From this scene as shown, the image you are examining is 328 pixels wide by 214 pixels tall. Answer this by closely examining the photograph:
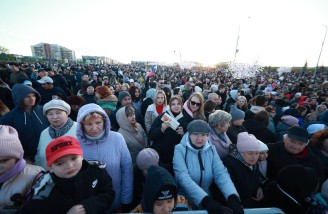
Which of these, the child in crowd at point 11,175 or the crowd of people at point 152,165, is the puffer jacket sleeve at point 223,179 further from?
the child in crowd at point 11,175

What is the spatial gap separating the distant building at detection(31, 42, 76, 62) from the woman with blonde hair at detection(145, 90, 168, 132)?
122m

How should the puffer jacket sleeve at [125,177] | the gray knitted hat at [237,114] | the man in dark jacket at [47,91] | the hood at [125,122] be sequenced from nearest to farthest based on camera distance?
the puffer jacket sleeve at [125,177]
the hood at [125,122]
the gray knitted hat at [237,114]
the man in dark jacket at [47,91]

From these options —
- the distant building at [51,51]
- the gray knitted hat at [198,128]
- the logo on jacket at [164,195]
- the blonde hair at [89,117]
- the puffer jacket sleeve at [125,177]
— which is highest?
the distant building at [51,51]

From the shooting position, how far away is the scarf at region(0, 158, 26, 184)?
1.64 meters

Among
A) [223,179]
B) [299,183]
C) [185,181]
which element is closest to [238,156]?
[223,179]

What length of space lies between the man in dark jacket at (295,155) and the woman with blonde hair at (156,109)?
8.77ft

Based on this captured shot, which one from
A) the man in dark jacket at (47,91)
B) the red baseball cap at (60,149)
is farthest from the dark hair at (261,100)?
the man in dark jacket at (47,91)

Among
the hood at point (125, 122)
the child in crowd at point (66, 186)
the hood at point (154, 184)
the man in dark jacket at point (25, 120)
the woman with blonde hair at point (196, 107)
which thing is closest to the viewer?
the child in crowd at point (66, 186)

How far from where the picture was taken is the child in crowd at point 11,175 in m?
1.63

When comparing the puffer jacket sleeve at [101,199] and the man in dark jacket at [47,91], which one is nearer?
the puffer jacket sleeve at [101,199]

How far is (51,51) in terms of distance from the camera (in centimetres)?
11844

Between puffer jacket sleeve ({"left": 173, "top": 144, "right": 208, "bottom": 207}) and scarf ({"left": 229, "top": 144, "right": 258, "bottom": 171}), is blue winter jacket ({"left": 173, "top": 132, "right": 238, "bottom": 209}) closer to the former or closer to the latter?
puffer jacket sleeve ({"left": 173, "top": 144, "right": 208, "bottom": 207})

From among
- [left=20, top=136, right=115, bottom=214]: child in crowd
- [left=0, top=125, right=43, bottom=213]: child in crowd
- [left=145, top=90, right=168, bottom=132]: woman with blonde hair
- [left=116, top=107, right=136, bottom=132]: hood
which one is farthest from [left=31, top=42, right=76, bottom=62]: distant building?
[left=20, top=136, right=115, bottom=214]: child in crowd

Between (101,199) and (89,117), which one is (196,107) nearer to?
(89,117)
